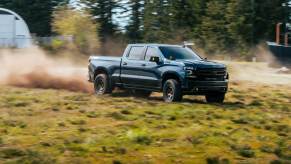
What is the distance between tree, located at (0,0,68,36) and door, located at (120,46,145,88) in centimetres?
7777

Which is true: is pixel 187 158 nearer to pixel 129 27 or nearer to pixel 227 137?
pixel 227 137

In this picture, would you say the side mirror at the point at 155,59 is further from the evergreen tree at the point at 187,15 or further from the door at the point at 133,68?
the evergreen tree at the point at 187,15

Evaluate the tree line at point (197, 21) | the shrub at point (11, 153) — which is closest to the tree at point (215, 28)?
the tree line at point (197, 21)

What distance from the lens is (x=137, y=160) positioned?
8539mm

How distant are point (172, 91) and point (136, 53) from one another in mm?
2125

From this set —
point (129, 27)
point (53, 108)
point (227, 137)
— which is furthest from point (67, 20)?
point (227, 137)

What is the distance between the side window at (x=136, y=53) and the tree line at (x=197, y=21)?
138ft

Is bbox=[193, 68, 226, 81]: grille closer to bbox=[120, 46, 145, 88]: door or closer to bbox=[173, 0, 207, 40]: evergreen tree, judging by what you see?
bbox=[120, 46, 145, 88]: door

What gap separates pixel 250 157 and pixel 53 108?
6.58 metres

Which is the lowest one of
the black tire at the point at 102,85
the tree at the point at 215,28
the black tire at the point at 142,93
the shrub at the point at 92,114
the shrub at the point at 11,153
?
the black tire at the point at 142,93

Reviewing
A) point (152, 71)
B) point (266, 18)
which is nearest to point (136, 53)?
point (152, 71)

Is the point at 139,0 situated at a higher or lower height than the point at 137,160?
higher

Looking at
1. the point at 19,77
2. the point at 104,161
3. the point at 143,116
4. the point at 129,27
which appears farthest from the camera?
→ the point at 129,27

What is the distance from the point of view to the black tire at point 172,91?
1652 cm
